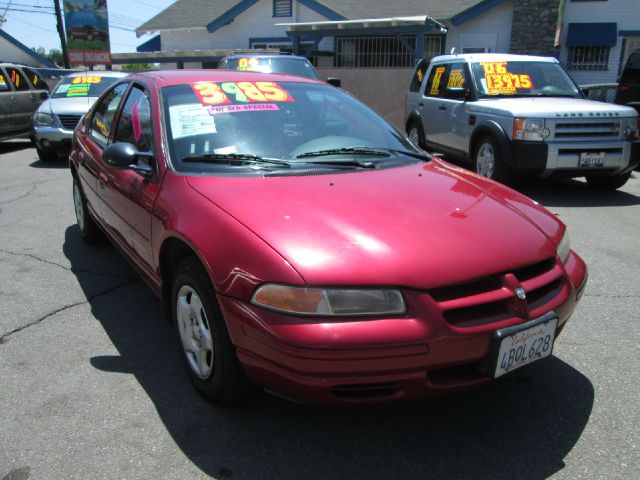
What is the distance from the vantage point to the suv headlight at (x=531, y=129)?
7.09m

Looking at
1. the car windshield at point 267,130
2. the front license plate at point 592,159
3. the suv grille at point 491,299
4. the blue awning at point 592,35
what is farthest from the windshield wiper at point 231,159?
the blue awning at point 592,35

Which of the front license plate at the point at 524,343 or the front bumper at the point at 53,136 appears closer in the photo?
the front license plate at the point at 524,343

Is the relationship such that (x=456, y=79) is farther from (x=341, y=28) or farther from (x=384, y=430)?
(x=341, y=28)

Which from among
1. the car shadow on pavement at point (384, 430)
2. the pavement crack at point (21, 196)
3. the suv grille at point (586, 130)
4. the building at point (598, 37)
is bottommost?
the pavement crack at point (21, 196)

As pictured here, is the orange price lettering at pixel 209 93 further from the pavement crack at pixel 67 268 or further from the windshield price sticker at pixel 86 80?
the windshield price sticker at pixel 86 80

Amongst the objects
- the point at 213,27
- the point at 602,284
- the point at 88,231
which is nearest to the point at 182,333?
the point at 88,231

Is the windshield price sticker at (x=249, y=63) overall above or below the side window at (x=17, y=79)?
above

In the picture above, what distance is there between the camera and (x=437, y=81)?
9.55 m

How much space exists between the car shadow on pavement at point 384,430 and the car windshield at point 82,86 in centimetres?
935

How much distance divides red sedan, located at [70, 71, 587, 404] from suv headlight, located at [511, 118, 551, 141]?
393 centimetres

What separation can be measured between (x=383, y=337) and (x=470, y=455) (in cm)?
72

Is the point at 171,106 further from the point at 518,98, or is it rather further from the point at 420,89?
the point at 420,89

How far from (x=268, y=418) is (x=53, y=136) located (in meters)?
9.13

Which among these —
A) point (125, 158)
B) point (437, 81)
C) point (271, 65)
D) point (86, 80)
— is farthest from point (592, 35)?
point (125, 158)
